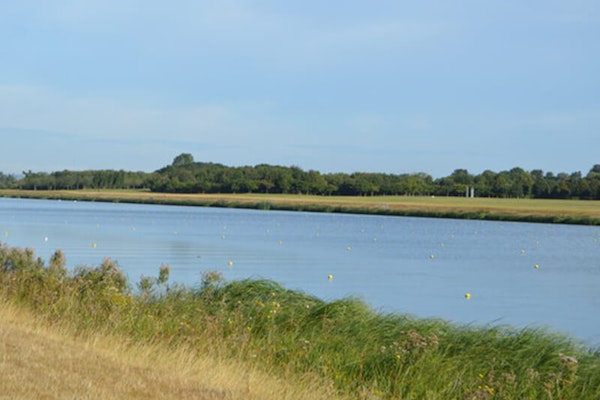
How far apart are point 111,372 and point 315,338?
13.9 ft

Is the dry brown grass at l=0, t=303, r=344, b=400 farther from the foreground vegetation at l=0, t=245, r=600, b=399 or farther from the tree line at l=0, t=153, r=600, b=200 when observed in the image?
the tree line at l=0, t=153, r=600, b=200

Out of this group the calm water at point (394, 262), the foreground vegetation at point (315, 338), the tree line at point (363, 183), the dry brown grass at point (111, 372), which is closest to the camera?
the dry brown grass at point (111, 372)

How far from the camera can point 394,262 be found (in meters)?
29.7

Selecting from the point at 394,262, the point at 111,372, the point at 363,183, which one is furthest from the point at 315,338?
the point at 363,183

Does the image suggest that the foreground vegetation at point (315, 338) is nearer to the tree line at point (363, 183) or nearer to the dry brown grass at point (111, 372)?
the dry brown grass at point (111, 372)

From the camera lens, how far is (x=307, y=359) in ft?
33.9

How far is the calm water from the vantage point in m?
19.1

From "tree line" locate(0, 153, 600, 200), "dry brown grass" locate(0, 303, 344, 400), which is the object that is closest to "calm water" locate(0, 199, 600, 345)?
"dry brown grass" locate(0, 303, 344, 400)

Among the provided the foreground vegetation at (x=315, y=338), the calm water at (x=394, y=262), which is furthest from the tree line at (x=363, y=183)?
the foreground vegetation at (x=315, y=338)

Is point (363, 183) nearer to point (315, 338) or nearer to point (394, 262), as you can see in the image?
point (394, 262)

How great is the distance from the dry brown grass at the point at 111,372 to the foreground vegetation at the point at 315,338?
13.8 inches

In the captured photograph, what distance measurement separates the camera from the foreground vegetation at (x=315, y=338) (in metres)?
9.67

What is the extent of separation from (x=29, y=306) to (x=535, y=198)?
112886 mm

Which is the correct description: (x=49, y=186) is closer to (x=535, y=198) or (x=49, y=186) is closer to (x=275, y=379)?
(x=535, y=198)
